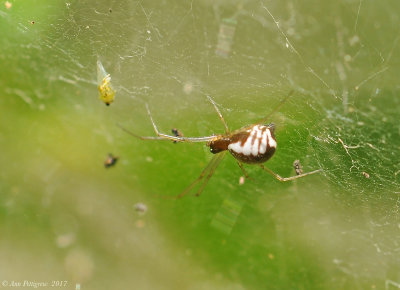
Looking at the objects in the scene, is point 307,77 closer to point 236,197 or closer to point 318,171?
point 318,171

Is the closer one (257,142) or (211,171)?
(257,142)

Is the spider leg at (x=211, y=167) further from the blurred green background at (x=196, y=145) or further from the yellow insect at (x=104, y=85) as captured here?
the yellow insect at (x=104, y=85)

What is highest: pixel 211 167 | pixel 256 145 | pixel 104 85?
pixel 104 85

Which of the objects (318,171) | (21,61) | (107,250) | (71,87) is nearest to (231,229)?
(318,171)

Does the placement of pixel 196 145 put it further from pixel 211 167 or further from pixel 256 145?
pixel 256 145

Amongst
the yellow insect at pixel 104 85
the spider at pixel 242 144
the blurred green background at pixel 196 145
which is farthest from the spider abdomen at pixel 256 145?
the yellow insect at pixel 104 85

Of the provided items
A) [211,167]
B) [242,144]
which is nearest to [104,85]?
[211,167]

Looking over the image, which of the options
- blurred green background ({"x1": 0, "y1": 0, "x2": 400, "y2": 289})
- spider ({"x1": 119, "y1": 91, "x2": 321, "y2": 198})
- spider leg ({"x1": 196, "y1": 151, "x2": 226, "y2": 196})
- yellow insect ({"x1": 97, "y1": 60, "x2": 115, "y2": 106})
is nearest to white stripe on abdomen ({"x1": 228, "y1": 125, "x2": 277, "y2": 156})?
spider ({"x1": 119, "y1": 91, "x2": 321, "y2": 198})
